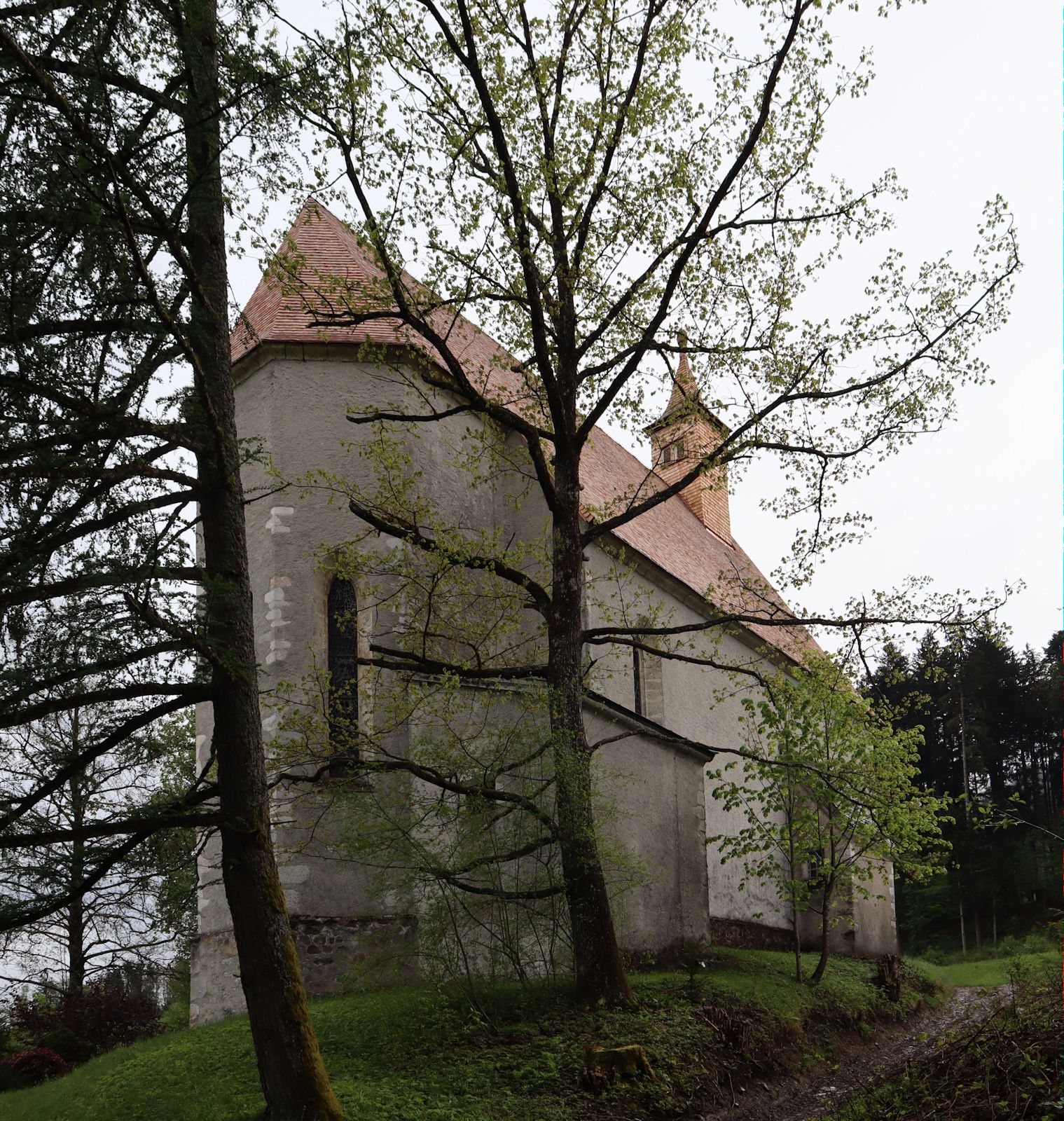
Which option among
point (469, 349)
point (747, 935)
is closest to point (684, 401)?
point (469, 349)

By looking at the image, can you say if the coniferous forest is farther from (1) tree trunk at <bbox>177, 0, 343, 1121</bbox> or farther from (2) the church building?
(1) tree trunk at <bbox>177, 0, 343, 1121</bbox>

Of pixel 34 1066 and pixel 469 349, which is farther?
pixel 469 349

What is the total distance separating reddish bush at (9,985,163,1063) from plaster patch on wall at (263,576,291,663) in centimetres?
674

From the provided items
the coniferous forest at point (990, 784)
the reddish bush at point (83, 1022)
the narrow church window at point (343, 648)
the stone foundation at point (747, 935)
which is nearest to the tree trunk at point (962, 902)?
the coniferous forest at point (990, 784)

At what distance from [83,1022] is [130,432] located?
12.9 meters

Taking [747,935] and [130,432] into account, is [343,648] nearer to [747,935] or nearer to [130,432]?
[130,432]

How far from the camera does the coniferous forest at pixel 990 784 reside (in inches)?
Result: 1524

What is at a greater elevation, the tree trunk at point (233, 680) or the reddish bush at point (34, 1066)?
the tree trunk at point (233, 680)

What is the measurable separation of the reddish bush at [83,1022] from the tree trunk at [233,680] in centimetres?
A: 1006

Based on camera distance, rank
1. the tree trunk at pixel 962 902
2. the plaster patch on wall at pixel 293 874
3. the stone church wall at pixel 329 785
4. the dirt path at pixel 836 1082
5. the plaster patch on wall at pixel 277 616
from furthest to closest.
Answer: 1. the tree trunk at pixel 962 902
2. the plaster patch on wall at pixel 277 616
3. the plaster patch on wall at pixel 293 874
4. the stone church wall at pixel 329 785
5. the dirt path at pixel 836 1082

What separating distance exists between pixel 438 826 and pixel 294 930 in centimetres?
332

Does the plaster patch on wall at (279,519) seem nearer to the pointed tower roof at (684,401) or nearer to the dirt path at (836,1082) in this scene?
the pointed tower roof at (684,401)

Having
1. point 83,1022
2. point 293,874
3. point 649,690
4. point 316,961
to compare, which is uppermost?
point 649,690

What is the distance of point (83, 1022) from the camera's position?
16.9 meters
